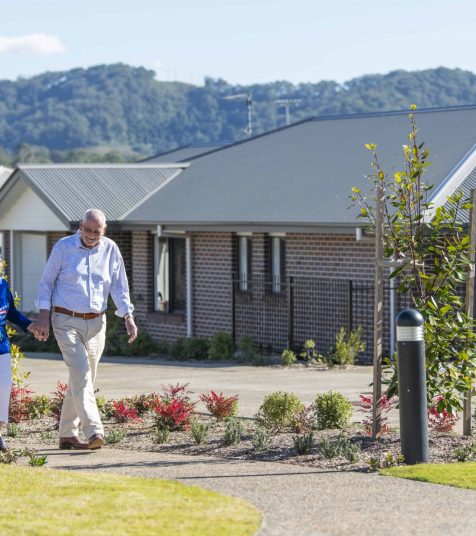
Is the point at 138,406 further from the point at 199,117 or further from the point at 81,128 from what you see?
the point at 81,128

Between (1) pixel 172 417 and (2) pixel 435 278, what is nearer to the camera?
(2) pixel 435 278

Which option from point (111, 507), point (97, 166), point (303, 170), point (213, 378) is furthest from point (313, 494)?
point (97, 166)

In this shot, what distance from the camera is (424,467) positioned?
993 cm

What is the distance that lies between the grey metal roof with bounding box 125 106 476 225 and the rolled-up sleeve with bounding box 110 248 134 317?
1046 cm

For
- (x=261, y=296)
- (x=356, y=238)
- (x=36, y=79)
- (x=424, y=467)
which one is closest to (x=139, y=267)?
(x=261, y=296)

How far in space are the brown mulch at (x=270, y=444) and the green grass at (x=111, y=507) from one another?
165 cm

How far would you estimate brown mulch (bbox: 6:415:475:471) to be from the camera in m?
10.5

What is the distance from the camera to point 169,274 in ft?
90.9

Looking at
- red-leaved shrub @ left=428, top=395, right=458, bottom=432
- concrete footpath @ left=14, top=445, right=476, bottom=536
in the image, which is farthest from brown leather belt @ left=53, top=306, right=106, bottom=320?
red-leaved shrub @ left=428, top=395, right=458, bottom=432

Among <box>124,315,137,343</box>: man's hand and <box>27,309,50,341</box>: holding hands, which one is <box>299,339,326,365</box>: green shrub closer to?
<box>124,315,137,343</box>: man's hand

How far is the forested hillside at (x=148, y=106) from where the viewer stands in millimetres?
107188

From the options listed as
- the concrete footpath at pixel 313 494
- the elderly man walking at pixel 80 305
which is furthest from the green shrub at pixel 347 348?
the concrete footpath at pixel 313 494

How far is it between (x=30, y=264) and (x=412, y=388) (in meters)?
21.8

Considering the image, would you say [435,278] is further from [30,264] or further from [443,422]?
[30,264]
